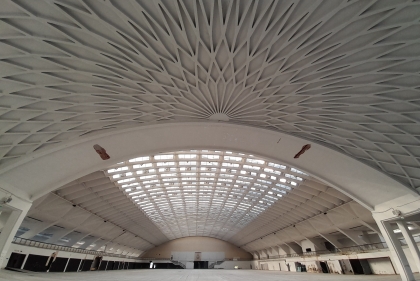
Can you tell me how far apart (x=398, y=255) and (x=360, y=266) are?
2091 centimetres

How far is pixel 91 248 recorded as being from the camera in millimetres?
49969

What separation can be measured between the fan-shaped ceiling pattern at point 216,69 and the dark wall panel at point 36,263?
24603 mm

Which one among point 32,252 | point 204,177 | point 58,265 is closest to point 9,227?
point 32,252

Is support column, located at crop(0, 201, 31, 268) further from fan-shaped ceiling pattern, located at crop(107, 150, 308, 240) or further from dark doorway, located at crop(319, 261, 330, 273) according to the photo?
dark doorway, located at crop(319, 261, 330, 273)

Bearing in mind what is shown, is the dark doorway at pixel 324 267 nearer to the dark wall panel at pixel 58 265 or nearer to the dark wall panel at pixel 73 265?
the dark wall panel at pixel 73 265

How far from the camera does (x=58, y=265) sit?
38.1 meters

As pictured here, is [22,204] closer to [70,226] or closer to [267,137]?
[70,226]

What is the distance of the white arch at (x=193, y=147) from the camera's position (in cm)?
1986

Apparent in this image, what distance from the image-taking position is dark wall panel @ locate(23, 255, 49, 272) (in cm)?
3169

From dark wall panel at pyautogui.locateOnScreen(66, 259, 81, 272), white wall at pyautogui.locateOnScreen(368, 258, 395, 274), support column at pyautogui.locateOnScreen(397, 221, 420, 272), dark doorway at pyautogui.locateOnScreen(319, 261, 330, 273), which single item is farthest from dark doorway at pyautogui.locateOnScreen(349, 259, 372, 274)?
dark wall panel at pyautogui.locateOnScreen(66, 259, 81, 272)

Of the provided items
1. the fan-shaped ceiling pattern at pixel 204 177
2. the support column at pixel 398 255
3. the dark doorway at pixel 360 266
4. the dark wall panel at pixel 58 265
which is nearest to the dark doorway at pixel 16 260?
the dark wall panel at pixel 58 265

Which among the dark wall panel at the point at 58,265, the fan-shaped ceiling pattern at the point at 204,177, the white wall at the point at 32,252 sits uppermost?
the fan-shaped ceiling pattern at the point at 204,177

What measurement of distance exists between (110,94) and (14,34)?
5.97m

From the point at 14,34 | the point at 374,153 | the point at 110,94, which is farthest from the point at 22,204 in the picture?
the point at 374,153
